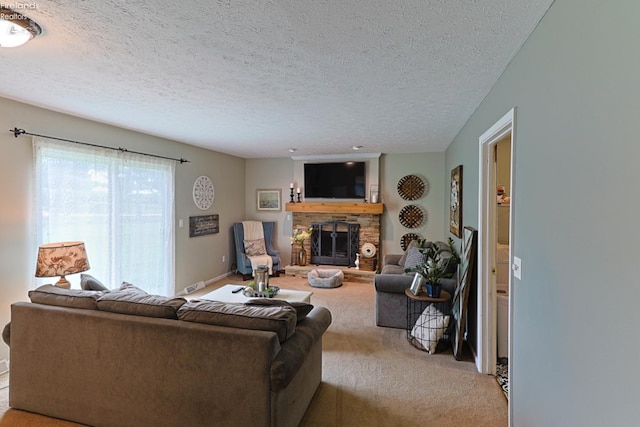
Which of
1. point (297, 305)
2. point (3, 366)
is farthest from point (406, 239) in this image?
point (3, 366)

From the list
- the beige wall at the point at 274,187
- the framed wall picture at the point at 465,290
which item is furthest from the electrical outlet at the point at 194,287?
the framed wall picture at the point at 465,290

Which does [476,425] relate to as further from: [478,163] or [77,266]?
[77,266]

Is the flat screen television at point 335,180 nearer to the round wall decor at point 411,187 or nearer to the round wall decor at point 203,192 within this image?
the round wall decor at point 411,187

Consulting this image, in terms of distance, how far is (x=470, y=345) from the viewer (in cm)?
314

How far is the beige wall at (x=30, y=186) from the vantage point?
277cm

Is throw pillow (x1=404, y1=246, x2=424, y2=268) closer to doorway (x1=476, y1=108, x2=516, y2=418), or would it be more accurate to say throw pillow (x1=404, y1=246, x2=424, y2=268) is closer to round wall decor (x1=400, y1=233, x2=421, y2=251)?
round wall decor (x1=400, y1=233, x2=421, y2=251)

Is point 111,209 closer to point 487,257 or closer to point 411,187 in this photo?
point 487,257

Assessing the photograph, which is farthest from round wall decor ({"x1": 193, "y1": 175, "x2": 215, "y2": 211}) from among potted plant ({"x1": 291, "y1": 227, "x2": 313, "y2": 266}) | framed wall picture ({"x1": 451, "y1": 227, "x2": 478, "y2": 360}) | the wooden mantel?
framed wall picture ({"x1": 451, "y1": 227, "x2": 478, "y2": 360})

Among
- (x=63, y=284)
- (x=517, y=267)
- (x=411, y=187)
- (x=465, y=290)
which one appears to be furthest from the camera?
(x=411, y=187)

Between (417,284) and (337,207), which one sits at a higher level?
(337,207)

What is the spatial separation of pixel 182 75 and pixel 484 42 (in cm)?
197

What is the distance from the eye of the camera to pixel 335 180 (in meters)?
6.15

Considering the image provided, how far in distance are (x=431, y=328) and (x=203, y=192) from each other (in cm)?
417

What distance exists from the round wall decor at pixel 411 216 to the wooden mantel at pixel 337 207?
45 centimetres
